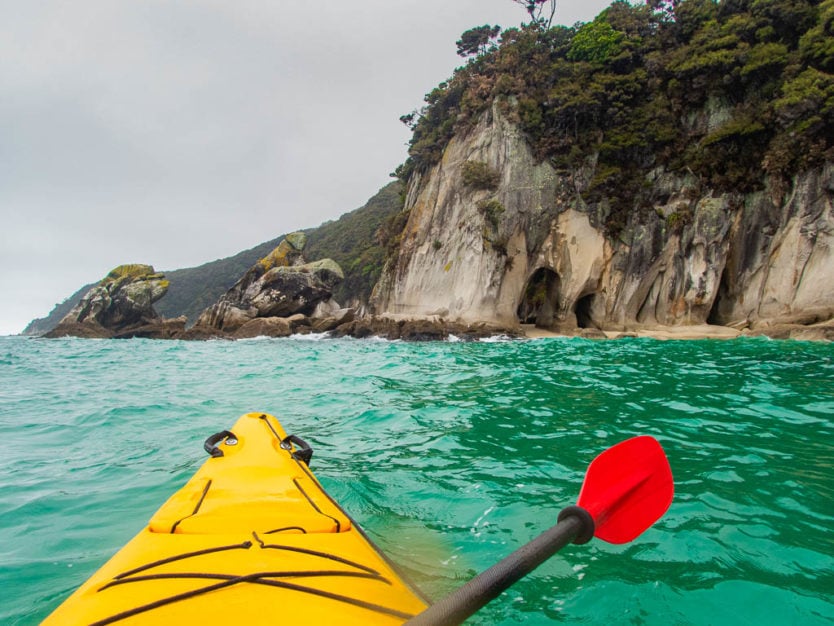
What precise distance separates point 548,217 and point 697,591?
25.7m

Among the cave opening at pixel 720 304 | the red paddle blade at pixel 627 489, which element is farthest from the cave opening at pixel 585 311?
the red paddle blade at pixel 627 489

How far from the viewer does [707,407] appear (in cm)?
525

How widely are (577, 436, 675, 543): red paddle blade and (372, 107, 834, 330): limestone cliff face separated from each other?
69.8 feet

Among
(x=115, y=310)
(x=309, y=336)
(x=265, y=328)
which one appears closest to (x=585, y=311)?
(x=309, y=336)

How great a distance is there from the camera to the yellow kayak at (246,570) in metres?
1.14

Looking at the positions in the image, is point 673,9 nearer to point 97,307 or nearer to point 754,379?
point 754,379

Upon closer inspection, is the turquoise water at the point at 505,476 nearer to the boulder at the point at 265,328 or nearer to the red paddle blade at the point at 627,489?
the red paddle blade at the point at 627,489

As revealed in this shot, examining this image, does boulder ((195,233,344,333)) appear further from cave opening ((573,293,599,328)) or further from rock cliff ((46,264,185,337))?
cave opening ((573,293,599,328))

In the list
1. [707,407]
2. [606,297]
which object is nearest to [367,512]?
[707,407]

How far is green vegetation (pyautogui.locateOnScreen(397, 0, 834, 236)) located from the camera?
18.6 m

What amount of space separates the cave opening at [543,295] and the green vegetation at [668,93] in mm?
4756

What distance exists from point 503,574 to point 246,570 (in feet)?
2.61

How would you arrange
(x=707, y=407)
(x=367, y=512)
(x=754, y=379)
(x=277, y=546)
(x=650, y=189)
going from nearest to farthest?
(x=277, y=546), (x=367, y=512), (x=707, y=407), (x=754, y=379), (x=650, y=189)

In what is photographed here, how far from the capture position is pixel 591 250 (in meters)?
24.4
